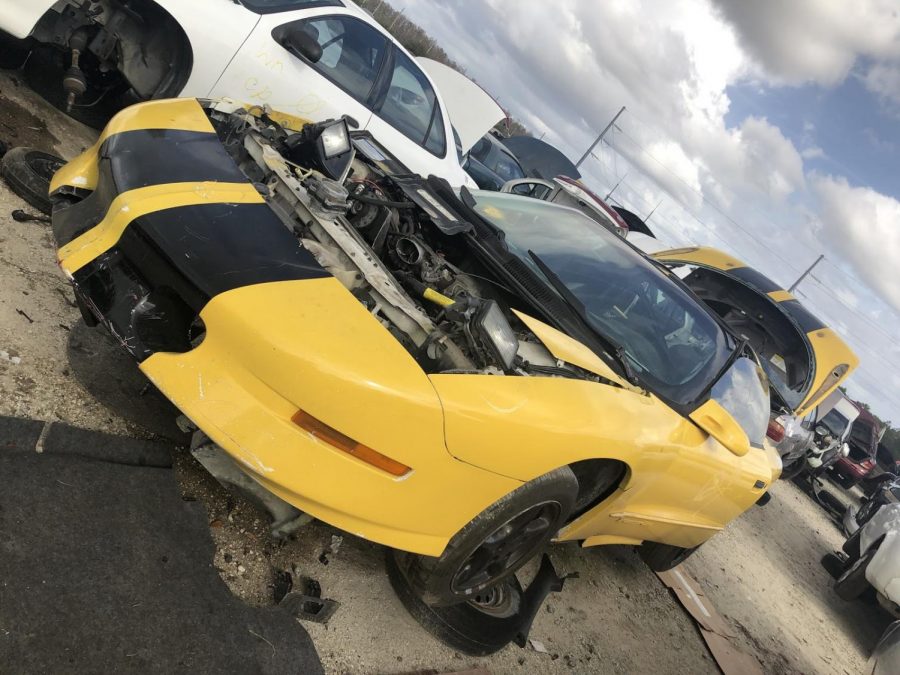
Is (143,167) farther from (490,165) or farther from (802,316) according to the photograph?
(490,165)

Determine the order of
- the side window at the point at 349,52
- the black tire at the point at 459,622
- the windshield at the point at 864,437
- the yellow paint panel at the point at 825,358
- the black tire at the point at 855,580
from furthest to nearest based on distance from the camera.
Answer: the windshield at the point at 864,437 < the yellow paint panel at the point at 825,358 < the black tire at the point at 855,580 < the side window at the point at 349,52 < the black tire at the point at 459,622

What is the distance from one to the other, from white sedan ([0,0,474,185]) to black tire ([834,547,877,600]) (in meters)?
5.77

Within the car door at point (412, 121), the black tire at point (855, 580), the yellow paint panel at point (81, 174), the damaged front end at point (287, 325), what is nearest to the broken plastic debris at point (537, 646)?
the damaged front end at point (287, 325)

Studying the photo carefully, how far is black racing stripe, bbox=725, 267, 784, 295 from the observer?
23.1 ft

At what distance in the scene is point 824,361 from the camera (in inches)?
267

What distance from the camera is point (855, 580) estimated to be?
6.07 meters

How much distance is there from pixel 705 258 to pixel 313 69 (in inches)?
205

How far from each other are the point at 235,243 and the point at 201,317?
32 cm

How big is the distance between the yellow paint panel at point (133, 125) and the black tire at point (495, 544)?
1.98 m

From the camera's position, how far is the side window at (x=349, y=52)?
447cm

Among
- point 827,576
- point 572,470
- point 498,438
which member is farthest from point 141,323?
point 827,576

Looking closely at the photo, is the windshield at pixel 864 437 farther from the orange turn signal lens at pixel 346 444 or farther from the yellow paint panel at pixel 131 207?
the yellow paint panel at pixel 131 207

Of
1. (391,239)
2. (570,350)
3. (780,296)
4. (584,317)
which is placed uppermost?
(780,296)

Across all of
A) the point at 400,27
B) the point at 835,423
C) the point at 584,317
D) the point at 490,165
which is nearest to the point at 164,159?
the point at 584,317
